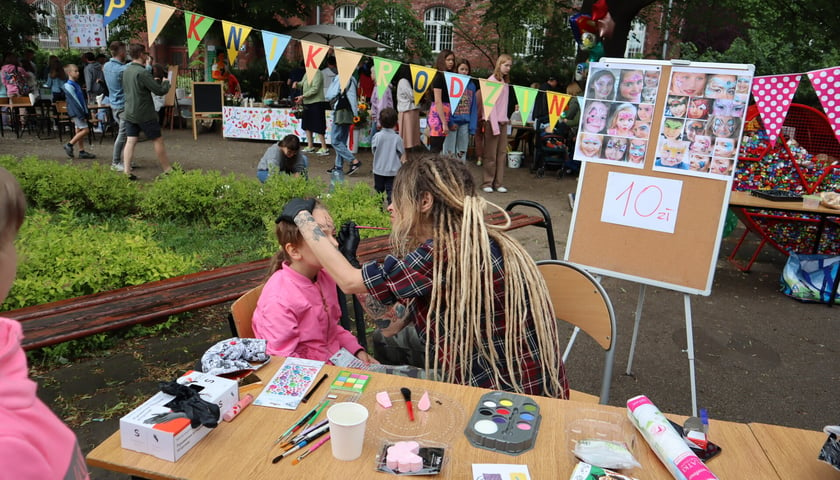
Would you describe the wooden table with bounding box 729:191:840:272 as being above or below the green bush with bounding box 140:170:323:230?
above

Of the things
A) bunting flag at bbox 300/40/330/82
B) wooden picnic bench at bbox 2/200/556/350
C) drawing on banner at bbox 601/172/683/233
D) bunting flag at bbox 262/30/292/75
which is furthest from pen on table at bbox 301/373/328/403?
bunting flag at bbox 262/30/292/75

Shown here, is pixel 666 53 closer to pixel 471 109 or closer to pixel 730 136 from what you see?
pixel 471 109

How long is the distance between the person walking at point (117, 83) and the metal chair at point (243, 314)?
675 cm

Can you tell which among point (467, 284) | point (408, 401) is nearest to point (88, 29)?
point (467, 284)

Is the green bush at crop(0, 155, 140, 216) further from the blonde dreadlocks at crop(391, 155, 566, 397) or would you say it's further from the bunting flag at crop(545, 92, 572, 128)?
the blonde dreadlocks at crop(391, 155, 566, 397)

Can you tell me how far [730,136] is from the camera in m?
2.95

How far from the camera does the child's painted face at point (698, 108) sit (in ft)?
9.80

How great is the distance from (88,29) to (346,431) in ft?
80.3

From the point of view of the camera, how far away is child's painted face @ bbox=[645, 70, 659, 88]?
3.09 m

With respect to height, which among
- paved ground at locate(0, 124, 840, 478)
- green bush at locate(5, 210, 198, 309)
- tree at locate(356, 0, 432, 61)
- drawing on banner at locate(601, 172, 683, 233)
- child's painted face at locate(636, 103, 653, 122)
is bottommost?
paved ground at locate(0, 124, 840, 478)

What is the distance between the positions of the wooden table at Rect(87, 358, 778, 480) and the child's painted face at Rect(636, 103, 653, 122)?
6.30 ft

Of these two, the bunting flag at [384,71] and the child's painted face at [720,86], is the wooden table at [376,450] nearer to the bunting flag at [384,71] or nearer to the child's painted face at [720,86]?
the child's painted face at [720,86]

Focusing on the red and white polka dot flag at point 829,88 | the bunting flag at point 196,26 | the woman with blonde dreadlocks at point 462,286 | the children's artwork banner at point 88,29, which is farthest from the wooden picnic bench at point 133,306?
the children's artwork banner at point 88,29

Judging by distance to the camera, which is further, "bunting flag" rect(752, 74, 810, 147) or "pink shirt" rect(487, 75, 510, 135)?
"pink shirt" rect(487, 75, 510, 135)
